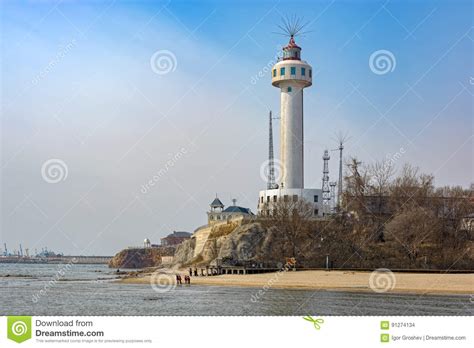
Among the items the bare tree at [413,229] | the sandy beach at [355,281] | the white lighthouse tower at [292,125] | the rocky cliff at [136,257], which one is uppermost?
the white lighthouse tower at [292,125]

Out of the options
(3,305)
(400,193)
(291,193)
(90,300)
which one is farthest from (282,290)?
(400,193)

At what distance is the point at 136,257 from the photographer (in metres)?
177

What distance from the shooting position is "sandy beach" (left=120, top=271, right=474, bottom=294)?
1832 inches

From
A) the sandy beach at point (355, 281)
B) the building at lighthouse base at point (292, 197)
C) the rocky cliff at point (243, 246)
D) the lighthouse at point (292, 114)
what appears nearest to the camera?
the sandy beach at point (355, 281)

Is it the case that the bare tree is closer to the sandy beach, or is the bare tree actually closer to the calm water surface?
the sandy beach

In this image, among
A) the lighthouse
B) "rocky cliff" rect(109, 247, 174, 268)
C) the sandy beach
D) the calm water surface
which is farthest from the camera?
"rocky cliff" rect(109, 247, 174, 268)

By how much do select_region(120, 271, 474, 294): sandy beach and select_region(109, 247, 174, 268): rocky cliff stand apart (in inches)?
4155

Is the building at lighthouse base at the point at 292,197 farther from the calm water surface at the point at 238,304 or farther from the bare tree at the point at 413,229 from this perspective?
the calm water surface at the point at 238,304

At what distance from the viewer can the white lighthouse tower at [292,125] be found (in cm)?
7606

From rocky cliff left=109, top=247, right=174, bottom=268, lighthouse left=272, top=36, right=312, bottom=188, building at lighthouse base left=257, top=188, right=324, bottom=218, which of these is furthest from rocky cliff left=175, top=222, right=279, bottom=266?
rocky cliff left=109, top=247, right=174, bottom=268

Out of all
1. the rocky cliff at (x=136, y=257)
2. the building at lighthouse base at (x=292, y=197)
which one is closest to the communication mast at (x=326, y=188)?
the building at lighthouse base at (x=292, y=197)

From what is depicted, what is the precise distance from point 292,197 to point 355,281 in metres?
25.7

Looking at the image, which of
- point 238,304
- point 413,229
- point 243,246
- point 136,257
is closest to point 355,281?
point 238,304

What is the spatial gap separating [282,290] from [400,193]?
32699 millimetres
